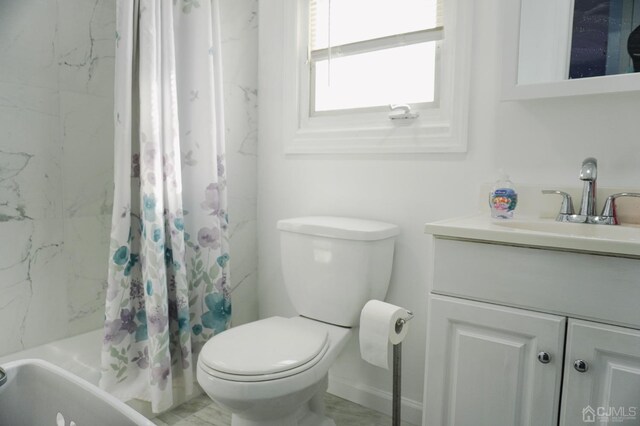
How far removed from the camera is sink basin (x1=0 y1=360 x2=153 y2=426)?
25.1 inches

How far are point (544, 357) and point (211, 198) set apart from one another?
1.30 meters

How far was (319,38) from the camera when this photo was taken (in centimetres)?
194

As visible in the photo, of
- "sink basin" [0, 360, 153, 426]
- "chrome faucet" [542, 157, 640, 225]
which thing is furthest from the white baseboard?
"sink basin" [0, 360, 153, 426]

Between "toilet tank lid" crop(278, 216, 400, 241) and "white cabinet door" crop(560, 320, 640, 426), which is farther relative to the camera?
"toilet tank lid" crop(278, 216, 400, 241)

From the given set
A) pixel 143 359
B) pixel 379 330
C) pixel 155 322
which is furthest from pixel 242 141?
pixel 379 330

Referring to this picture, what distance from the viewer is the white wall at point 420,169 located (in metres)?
1.33

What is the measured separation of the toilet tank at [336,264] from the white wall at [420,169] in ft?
0.44

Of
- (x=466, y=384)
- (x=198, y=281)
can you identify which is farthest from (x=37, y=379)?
(x=198, y=281)

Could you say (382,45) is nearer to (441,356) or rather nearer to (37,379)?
(441,356)

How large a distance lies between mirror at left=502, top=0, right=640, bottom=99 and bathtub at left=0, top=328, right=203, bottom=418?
173 cm

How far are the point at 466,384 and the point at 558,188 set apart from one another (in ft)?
2.31

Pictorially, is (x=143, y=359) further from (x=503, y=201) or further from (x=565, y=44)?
(x=565, y=44)

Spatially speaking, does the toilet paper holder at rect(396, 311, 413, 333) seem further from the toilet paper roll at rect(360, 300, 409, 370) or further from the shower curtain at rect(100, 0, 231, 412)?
the shower curtain at rect(100, 0, 231, 412)

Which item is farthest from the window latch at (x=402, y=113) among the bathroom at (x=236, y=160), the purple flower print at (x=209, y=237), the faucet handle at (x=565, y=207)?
the purple flower print at (x=209, y=237)
